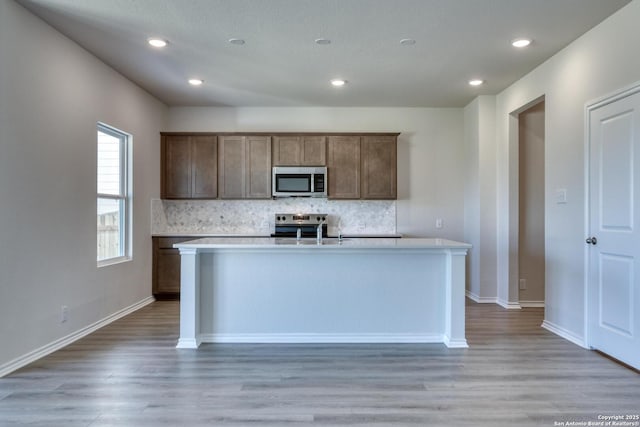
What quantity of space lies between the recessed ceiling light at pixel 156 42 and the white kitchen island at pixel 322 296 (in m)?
1.91

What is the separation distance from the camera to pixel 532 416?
2.24m

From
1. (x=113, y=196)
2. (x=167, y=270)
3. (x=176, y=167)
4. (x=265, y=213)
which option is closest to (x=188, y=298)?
(x=113, y=196)

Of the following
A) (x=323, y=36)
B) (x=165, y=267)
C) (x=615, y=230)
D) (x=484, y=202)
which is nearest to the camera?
(x=615, y=230)

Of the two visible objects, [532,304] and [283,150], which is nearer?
[532,304]

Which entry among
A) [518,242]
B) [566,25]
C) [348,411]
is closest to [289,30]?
[566,25]

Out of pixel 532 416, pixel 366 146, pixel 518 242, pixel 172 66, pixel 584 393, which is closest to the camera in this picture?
pixel 532 416

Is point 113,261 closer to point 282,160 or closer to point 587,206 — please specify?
point 282,160

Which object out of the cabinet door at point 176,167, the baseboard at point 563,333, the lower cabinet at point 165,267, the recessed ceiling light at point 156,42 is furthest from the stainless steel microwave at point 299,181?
the baseboard at point 563,333

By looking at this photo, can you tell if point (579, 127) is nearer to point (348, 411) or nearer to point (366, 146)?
point (366, 146)

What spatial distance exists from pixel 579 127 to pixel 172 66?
4.00m

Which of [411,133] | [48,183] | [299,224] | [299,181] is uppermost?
[411,133]

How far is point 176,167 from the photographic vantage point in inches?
222

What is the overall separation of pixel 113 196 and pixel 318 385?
3.20m

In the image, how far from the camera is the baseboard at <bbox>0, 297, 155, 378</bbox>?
290cm
